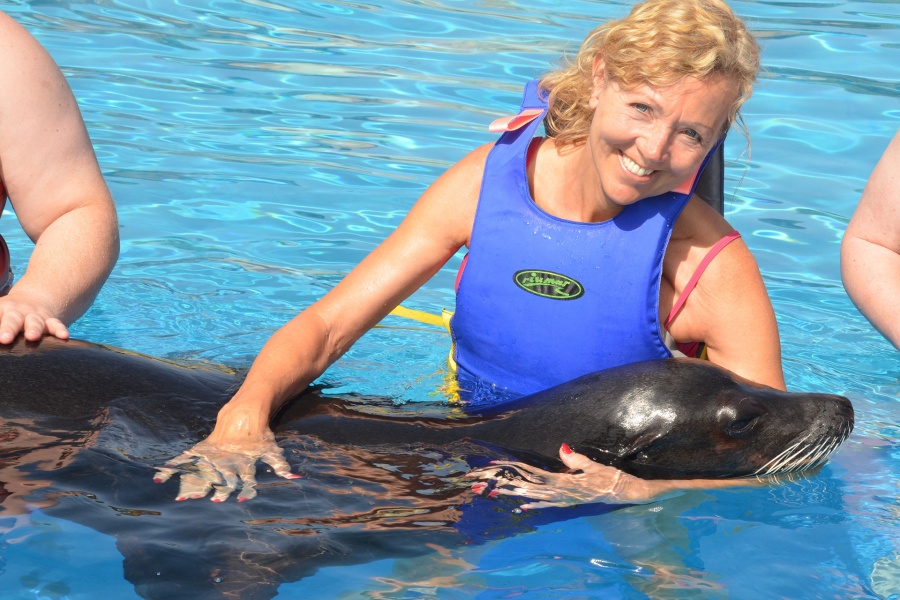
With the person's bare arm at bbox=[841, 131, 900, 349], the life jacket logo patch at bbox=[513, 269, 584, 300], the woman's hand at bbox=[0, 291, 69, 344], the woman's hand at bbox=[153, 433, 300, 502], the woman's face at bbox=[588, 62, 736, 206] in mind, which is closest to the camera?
the woman's hand at bbox=[153, 433, 300, 502]

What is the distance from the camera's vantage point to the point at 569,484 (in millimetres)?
→ 4023

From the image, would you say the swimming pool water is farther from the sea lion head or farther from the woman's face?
the woman's face

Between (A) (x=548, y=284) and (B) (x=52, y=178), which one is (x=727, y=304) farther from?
(B) (x=52, y=178)

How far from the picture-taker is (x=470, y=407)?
464 centimetres

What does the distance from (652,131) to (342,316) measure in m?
1.43

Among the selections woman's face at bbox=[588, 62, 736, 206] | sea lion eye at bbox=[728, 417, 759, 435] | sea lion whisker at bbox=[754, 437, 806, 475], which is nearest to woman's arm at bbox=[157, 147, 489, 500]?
woman's face at bbox=[588, 62, 736, 206]

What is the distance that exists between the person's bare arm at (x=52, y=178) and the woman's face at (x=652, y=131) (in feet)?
6.96

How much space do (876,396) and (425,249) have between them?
2.68m

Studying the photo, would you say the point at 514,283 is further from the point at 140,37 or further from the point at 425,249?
the point at 140,37

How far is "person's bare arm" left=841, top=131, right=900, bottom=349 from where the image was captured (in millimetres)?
5406

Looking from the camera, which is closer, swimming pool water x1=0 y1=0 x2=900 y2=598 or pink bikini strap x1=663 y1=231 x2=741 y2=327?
swimming pool water x1=0 y1=0 x2=900 y2=598

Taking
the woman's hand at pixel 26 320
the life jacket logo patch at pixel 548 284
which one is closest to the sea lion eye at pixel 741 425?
the life jacket logo patch at pixel 548 284

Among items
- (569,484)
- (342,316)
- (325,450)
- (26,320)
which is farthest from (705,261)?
(26,320)

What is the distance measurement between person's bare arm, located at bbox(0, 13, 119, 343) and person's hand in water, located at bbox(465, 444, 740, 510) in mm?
1879
